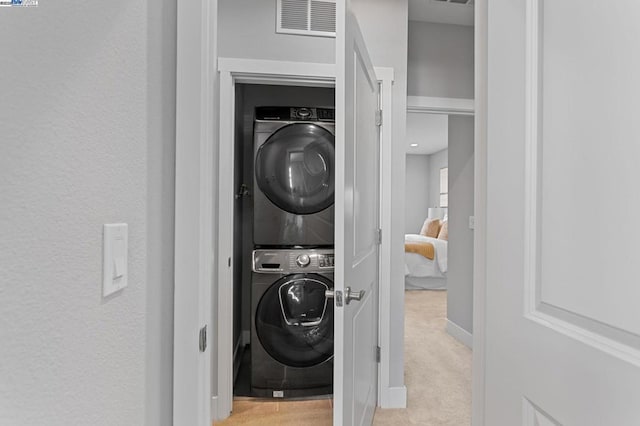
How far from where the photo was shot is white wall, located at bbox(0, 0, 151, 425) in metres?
0.40

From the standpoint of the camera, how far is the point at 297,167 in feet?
8.47

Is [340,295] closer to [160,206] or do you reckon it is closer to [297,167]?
[160,206]

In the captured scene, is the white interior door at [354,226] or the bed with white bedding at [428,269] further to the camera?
the bed with white bedding at [428,269]

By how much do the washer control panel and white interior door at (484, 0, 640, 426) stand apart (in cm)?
167

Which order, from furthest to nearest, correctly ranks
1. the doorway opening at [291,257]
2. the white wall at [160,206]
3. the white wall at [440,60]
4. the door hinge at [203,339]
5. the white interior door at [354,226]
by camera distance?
the white wall at [440,60]
the doorway opening at [291,257]
the white interior door at [354,226]
the door hinge at [203,339]
the white wall at [160,206]

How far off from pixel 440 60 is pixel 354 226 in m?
2.07

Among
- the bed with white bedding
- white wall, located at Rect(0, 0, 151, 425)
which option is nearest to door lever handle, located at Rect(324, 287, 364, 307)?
white wall, located at Rect(0, 0, 151, 425)

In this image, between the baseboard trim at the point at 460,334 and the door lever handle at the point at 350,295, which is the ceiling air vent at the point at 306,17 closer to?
the door lever handle at the point at 350,295

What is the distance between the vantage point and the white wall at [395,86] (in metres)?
2.36

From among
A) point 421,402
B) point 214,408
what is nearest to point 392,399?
point 421,402

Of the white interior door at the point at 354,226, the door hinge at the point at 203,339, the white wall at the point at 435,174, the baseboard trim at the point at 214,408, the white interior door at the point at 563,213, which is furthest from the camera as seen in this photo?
the white wall at the point at 435,174

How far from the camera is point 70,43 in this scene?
19.5 inches

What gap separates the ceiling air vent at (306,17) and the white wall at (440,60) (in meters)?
0.87

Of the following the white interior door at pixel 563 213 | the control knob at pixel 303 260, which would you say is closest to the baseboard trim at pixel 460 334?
the control knob at pixel 303 260
